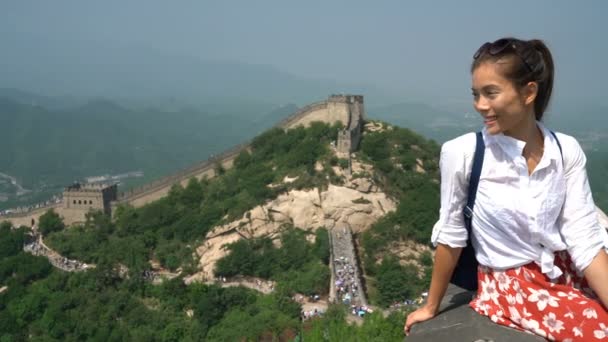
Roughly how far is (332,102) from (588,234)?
32607 millimetres

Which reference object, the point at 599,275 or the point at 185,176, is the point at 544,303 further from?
the point at 185,176

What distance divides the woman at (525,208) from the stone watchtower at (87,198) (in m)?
33.3

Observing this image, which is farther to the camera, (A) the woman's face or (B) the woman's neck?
(B) the woman's neck

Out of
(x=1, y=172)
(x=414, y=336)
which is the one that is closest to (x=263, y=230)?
(x=414, y=336)

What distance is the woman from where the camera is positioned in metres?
2.86

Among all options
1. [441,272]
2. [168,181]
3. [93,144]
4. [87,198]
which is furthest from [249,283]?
[93,144]

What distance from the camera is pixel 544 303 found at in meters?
2.83

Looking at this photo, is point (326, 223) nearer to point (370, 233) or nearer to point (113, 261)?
point (370, 233)

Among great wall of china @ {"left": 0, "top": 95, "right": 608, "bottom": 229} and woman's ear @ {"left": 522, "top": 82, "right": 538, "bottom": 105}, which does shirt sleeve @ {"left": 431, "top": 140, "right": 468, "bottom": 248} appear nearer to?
woman's ear @ {"left": 522, "top": 82, "right": 538, "bottom": 105}

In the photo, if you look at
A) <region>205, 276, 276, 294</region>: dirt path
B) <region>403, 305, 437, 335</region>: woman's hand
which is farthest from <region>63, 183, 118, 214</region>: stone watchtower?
<region>403, 305, 437, 335</region>: woman's hand

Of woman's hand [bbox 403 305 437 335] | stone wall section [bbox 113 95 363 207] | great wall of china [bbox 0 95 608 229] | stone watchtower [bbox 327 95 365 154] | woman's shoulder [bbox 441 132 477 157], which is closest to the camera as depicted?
woman's shoulder [bbox 441 132 477 157]

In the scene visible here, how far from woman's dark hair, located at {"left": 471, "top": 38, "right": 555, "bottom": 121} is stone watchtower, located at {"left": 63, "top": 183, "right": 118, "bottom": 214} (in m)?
33.4

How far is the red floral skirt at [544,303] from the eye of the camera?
108 inches

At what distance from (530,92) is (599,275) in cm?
106
